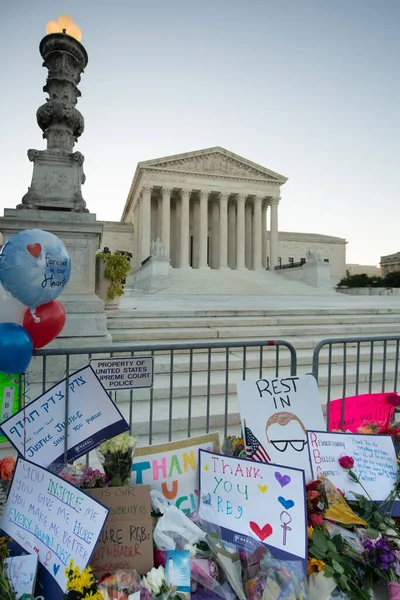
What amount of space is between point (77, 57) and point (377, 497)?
669 cm

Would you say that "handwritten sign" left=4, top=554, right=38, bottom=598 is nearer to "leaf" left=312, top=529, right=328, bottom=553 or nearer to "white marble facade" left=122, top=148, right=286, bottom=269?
"leaf" left=312, top=529, right=328, bottom=553

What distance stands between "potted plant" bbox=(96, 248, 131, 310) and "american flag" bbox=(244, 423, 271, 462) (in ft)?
17.7

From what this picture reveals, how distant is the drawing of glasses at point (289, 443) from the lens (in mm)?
2494

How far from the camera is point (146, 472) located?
7.40 ft

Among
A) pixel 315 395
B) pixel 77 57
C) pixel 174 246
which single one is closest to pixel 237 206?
pixel 174 246

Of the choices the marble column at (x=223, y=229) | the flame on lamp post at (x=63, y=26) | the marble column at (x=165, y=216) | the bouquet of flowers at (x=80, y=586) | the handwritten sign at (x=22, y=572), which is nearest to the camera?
the bouquet of flowers at (x=80, y=586)

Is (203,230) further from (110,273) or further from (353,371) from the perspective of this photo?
(353,371)

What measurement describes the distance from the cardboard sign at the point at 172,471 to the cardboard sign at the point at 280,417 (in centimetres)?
41

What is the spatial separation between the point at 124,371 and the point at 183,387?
2394 millimetres

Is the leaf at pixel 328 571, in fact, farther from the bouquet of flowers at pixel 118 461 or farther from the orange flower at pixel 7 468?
the orange flower at pixel 7 468

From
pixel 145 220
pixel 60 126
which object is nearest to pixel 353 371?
pixel 60 126

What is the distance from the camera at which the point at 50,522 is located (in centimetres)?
178

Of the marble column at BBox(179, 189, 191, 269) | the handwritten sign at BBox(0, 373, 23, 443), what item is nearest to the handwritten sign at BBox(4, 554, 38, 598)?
the handwritten sign at BBox(0, 373, 23, 443)

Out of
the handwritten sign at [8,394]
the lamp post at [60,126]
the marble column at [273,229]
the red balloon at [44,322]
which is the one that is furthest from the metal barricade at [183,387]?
the marble column at [273,229]
